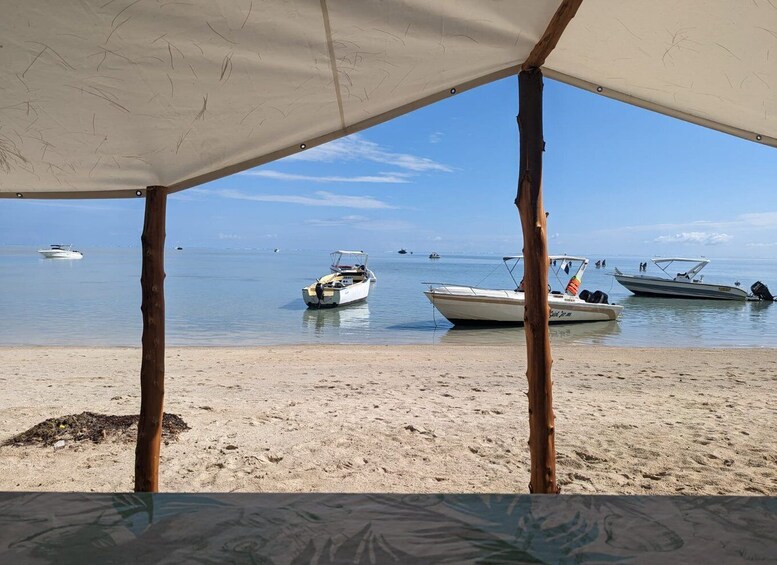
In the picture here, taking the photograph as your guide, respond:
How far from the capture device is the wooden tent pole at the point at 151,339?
2920 millimetres

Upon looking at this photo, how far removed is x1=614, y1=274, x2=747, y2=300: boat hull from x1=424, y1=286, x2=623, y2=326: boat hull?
561 inches

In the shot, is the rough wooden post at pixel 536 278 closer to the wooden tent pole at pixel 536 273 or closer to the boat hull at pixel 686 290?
the wooden tent pole at pixel 536 273

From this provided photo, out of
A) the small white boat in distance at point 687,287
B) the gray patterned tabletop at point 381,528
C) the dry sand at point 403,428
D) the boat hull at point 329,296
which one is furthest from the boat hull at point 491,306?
the gray patterned tabletop at point 381,528

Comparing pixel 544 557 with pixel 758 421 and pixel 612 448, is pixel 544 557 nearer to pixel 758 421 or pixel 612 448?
pixel 612 448

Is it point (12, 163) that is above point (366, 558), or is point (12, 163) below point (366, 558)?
above

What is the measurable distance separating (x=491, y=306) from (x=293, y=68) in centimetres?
1622

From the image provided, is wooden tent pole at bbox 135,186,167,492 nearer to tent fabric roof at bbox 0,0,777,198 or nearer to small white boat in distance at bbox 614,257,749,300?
tent fabric roof at bbox 0,0,777,198

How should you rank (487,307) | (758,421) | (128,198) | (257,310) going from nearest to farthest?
(128,198) < (758,421) < (487,307) < (257,310)

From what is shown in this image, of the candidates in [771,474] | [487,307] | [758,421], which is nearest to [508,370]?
[758,421]

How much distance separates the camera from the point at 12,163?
2.52 metres

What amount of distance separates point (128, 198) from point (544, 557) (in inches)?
118

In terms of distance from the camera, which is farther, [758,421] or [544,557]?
[758,421]

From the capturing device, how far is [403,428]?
530cm

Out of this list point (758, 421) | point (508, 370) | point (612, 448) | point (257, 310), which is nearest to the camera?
point (612, 448)
